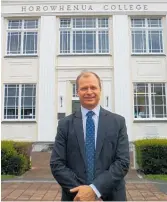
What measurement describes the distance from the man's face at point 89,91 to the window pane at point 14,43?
1513 cm

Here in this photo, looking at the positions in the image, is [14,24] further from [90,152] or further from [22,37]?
[90,152]

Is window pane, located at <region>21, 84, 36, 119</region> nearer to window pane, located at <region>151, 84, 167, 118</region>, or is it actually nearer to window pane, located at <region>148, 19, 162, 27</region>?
window pane, located at <region>151, 84, 167, 118</region>

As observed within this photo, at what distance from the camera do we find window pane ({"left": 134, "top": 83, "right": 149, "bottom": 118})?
637 inches

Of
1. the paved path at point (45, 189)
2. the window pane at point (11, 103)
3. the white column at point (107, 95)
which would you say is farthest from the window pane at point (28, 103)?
the paved path at point (45, 189)

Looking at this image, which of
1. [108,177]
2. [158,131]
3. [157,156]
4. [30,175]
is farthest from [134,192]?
[158,131]

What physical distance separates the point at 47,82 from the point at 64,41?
Result: 2.76 metres

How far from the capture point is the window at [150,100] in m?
16.2

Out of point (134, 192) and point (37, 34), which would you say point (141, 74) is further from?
point (134, 192)

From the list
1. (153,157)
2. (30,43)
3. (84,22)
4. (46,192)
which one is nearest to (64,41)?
(84,22)

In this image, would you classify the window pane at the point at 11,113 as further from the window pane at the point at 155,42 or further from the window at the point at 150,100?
the window pane at the point at 155,42

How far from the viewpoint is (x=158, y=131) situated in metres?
15.9

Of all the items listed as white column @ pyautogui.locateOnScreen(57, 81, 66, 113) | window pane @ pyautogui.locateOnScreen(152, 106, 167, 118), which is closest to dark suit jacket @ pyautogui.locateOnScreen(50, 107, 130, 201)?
white column @ pyautogui.locateOnScreen(57, 81, 66, 113)

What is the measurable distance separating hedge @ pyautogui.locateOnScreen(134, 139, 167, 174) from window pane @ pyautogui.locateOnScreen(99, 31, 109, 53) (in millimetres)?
8750

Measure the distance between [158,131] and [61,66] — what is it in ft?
22.0
